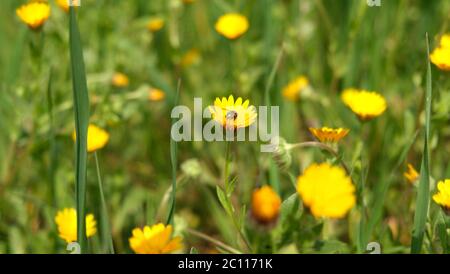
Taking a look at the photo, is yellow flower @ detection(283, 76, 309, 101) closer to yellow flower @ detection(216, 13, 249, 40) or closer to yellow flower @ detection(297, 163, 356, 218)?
yellow flower @ detection(216, 13, 249, 40)

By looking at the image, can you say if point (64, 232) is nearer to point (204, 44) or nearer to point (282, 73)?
point (282, 73)

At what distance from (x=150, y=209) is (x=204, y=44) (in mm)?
1160

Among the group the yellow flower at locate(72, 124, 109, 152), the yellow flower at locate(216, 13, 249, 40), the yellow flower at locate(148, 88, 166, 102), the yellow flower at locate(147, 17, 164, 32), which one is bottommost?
the yellow flower at locate(72, 124, 109, 152)

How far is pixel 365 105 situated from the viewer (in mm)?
1395

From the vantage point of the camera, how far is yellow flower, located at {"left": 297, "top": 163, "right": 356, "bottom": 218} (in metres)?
0.95

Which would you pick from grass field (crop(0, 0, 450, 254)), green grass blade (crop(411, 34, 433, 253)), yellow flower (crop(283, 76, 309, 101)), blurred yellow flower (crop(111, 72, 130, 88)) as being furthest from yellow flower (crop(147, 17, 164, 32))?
green grass blade (crop(411, 34, 433, 253))

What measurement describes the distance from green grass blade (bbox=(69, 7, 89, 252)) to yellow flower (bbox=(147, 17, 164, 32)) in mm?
979

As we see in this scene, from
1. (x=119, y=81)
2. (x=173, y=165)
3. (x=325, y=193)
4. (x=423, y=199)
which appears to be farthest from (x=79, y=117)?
(x=119, y=81)

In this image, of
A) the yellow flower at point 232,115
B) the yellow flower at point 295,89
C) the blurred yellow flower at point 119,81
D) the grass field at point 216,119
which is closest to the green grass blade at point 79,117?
the grass field at point 216,119

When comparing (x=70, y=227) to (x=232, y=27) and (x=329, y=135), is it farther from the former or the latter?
(x=232, y=27)

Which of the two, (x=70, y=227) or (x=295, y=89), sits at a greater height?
(x=295, y=89)

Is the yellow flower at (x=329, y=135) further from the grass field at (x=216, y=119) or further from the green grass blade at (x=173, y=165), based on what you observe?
the green grass blade at (x=173, y=165)

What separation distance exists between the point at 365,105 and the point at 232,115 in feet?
1.50
